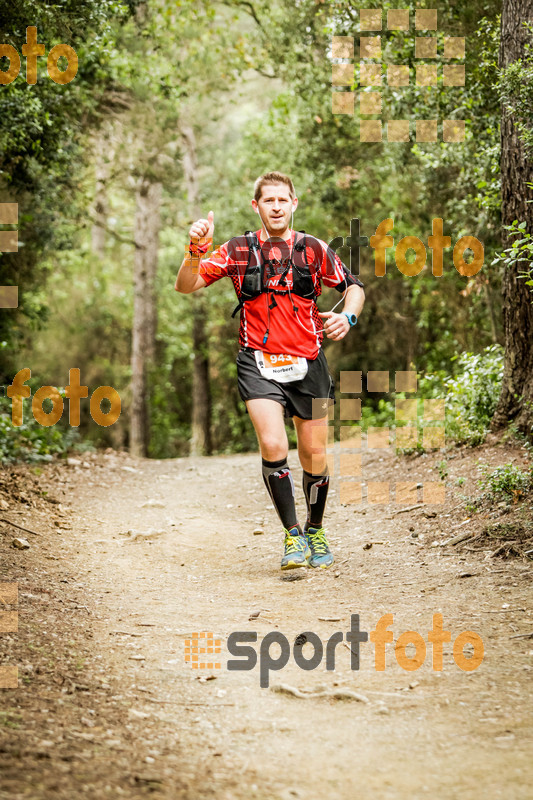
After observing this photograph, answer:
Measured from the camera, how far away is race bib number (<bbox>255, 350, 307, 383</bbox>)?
4.99 m

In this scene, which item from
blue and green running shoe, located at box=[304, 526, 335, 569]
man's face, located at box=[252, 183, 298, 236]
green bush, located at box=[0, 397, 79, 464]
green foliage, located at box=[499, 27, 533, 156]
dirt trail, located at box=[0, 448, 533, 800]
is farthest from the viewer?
green bush, located at box=[0, 397, 79, 464]

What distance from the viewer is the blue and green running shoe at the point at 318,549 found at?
5.15 meters

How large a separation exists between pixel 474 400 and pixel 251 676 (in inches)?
206

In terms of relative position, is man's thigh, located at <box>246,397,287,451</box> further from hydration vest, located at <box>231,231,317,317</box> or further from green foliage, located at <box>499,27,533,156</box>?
green foliage, located at <box>499,27,533,156</box>

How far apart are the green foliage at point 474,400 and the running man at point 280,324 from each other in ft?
9.59

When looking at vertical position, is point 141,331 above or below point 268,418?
above

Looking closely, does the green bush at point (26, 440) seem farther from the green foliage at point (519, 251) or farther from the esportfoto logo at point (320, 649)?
the green foliage at point (519, 251)

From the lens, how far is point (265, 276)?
497 centimetres

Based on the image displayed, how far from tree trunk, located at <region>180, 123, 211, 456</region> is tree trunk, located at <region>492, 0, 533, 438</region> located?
11705 millimetres

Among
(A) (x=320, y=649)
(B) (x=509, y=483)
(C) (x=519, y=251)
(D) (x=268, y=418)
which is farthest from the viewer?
(B) (x=509, y=483)

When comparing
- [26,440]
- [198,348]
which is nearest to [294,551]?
[26,440]

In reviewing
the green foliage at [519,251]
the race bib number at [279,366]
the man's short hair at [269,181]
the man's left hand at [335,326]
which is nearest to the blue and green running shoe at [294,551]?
the race bib number at [279,366]

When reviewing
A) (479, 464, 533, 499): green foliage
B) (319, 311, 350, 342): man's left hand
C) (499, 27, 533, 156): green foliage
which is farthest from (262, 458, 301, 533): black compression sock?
(499, 27, 533, 156): green foliage

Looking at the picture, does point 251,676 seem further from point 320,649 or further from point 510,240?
point 510,240
